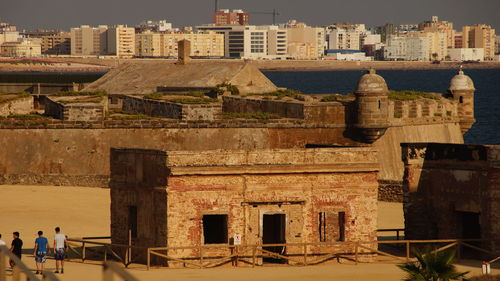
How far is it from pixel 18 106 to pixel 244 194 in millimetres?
32694

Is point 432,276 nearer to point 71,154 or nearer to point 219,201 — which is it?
point 219,201

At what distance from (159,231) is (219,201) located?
1.61 metres

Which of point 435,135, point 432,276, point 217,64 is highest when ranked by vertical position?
point 217,64

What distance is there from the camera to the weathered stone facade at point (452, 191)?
96.8 ft

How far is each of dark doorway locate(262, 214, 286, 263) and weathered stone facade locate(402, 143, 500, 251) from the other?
4797mm

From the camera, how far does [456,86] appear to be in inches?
2124

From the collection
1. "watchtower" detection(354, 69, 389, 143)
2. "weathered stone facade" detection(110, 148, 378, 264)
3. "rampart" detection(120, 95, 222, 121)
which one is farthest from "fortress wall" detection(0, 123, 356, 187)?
"weathered stone facade" detection(110, 148, 378, 264)

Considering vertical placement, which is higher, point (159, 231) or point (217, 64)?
point (217, 64)

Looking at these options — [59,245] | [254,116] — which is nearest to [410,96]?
[254,116]

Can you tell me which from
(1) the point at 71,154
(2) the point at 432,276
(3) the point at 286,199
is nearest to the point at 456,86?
(1) the point at 71,154

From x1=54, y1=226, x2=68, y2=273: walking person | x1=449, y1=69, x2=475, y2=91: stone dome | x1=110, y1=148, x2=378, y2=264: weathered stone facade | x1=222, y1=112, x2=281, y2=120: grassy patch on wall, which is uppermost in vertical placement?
x1=449, y1=69, x2=475, y2=91: stone dome

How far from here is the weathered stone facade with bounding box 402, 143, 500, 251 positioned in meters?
29.5

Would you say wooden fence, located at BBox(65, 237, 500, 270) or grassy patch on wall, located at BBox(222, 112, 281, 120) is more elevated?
grassy patch on wall, located at BBox(222, 112, 281, 120)

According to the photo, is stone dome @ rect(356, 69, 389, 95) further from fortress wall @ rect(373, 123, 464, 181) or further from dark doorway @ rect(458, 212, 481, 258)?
dark doorway @ rect(458, 212, 481, 258)
